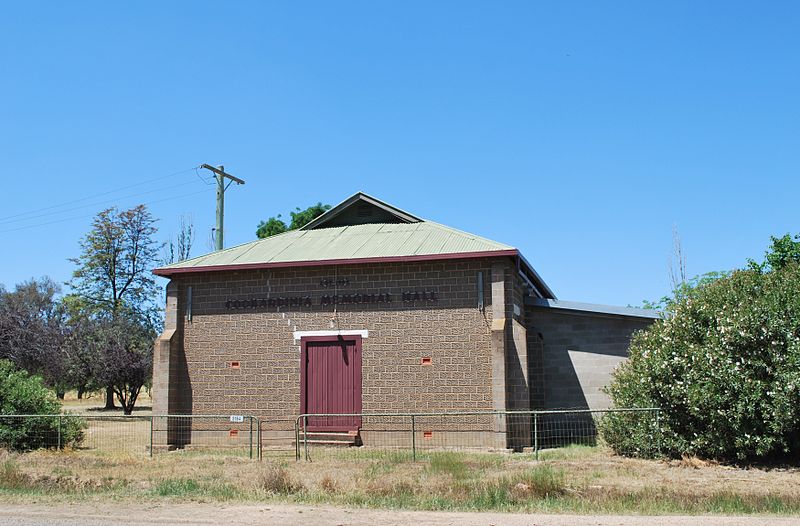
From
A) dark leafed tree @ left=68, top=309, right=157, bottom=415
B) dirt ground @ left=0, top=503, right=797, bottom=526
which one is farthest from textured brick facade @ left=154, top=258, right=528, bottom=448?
dark leafed tree @ left=68, top=309, right=157, bottom=415

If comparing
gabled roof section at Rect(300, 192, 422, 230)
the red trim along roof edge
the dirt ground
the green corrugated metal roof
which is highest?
gabled roof section at Rect(300, 192, 422, 230)

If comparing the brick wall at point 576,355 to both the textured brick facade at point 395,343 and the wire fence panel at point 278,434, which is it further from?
the wire fence panel at point 278,434

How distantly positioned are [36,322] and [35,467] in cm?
2498

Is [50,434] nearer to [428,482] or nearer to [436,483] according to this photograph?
[428,482]

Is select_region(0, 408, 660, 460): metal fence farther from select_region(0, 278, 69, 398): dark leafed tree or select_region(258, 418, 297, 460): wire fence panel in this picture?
select_region(0, 278, 69, 398): dark leafed tree

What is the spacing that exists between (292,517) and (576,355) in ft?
40.1

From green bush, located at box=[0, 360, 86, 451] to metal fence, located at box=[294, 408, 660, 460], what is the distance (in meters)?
5.79

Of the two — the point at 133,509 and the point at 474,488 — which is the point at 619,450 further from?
the point at 133,509

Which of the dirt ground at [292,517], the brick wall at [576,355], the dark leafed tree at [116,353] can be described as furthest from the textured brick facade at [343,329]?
the dark leafed tree at [116,353]

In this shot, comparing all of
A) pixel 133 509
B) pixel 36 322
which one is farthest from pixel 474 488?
pixel 36 322

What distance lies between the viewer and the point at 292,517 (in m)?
10.2

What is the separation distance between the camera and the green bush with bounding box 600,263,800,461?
47.3ft

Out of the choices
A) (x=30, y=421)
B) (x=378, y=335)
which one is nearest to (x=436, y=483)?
(x=378, y=335)

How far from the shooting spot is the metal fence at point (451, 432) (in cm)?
1875
